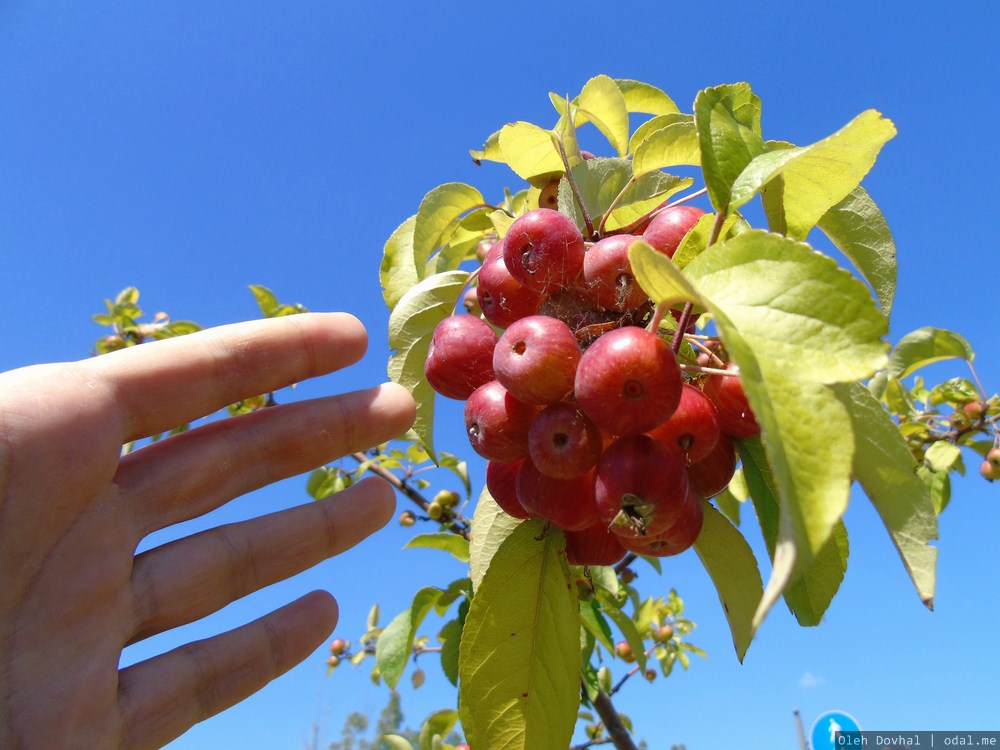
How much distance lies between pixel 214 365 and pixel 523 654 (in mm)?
1026

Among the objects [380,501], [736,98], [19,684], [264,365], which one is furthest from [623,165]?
[19,684]

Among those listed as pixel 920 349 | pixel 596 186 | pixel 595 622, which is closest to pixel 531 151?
pixel 596 186

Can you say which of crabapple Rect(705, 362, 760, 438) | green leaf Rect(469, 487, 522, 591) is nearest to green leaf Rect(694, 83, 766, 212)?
crabapple Rect(705, 362, 760, 438)

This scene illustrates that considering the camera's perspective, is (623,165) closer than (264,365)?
Yes

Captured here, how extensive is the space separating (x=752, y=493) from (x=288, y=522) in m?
1.20

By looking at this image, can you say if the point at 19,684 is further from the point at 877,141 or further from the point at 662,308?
the point at 877,141

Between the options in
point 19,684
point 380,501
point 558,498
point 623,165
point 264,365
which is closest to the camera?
point 558,498

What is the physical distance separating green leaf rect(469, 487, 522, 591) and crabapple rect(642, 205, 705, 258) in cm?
52

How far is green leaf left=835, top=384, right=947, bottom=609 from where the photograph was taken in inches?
32.4

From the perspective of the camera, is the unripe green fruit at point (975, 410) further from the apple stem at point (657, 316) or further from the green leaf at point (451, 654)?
the apple stem at point (657, 316)

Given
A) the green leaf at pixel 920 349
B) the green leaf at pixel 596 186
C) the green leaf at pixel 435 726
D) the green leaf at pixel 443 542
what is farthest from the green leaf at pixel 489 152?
the green leaf at pixel 435 726

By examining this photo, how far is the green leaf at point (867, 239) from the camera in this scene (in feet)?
3.71

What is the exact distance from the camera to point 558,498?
0.92 m

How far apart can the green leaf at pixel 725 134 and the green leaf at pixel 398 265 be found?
32.3 inches
